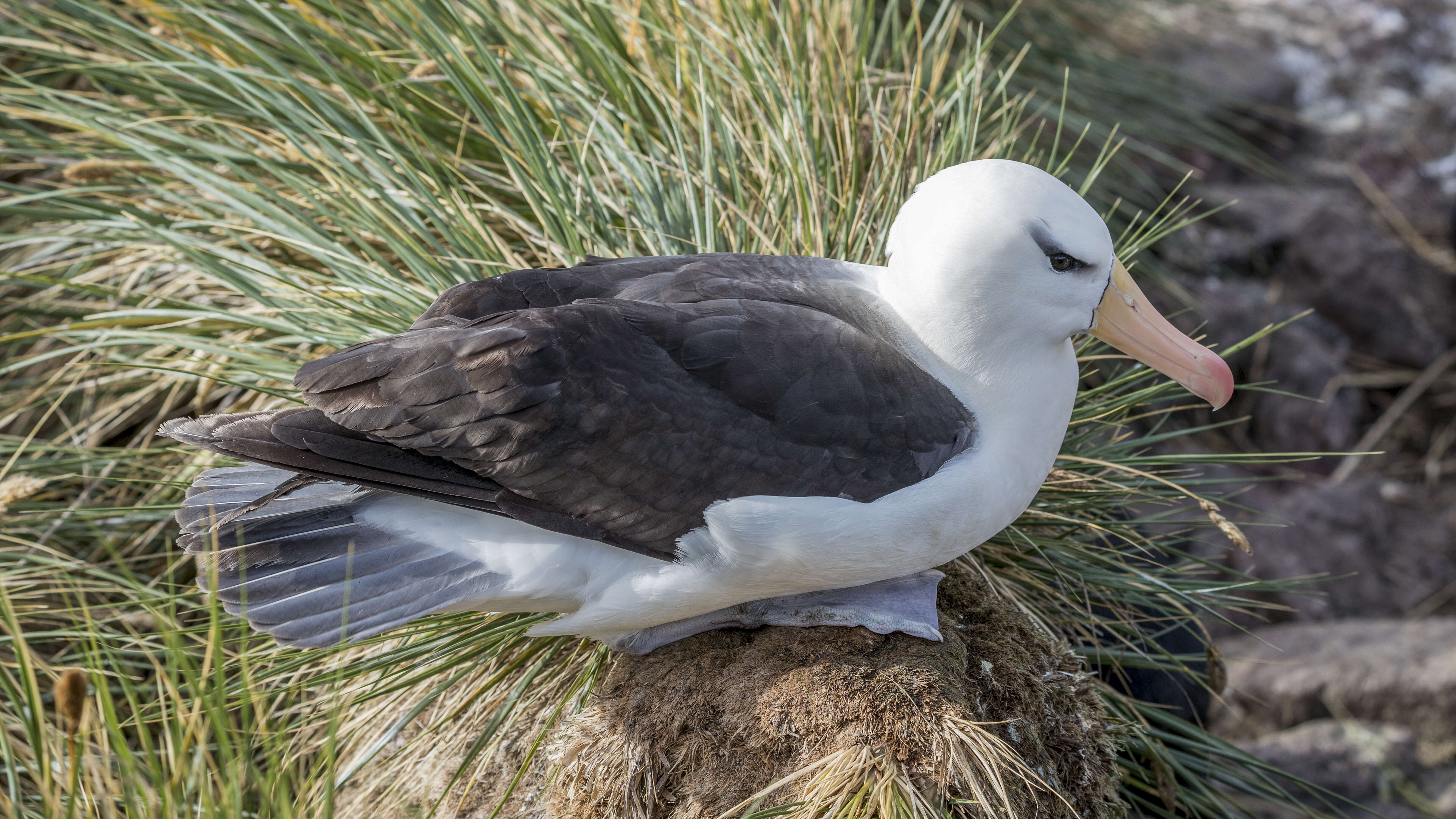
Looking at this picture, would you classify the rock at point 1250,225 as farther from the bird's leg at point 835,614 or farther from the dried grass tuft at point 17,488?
the dried grass tuft at point 17,488

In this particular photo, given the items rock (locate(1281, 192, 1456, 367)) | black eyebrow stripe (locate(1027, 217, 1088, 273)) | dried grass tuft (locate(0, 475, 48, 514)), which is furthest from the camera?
rock (locate(1281, 192, 1456, 367))

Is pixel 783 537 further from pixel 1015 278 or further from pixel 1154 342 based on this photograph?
pixel 1154 342

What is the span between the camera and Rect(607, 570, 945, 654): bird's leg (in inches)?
109

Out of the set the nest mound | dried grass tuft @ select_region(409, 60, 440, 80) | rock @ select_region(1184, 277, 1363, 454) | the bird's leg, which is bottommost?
rock @ select_region(1184, 277, 1363, 454)

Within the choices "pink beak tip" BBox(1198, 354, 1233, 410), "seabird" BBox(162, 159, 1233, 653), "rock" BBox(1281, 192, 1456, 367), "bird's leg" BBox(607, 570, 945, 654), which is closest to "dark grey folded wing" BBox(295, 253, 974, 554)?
"seabird" BBox(162, 159, 1233, 653)

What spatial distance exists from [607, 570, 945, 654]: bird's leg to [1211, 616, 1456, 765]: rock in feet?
9.43

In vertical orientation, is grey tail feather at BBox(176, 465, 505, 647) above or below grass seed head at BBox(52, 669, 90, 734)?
below

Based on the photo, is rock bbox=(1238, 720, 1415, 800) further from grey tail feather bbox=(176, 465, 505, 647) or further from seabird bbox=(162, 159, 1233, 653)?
grey tail feather bbox=(176, 465, 505, 647)

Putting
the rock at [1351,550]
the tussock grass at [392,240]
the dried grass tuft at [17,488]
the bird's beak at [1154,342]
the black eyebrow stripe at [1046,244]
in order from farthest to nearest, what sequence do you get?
the rock at [1351,550] → the tussock grass at [392,240] → the dried grass tuft at [17,488] → the bird's beak at [1154,342] → the black eyebrow stripe at [1046,244]

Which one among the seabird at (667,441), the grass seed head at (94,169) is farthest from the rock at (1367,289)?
the grass seed head at (94,169)

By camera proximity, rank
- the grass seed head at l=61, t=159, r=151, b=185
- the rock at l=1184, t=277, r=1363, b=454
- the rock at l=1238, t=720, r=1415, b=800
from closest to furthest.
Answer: the grass seed head at l=61, t=159, r=151, b=185 → the rock at l=1238, t=720, r=1415, b=800 → the rock at l=1184, t=277, r=1363, b=454

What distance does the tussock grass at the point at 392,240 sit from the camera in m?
3.09

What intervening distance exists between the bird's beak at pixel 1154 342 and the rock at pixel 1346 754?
9.00 ft

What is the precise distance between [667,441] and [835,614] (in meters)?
0.68
